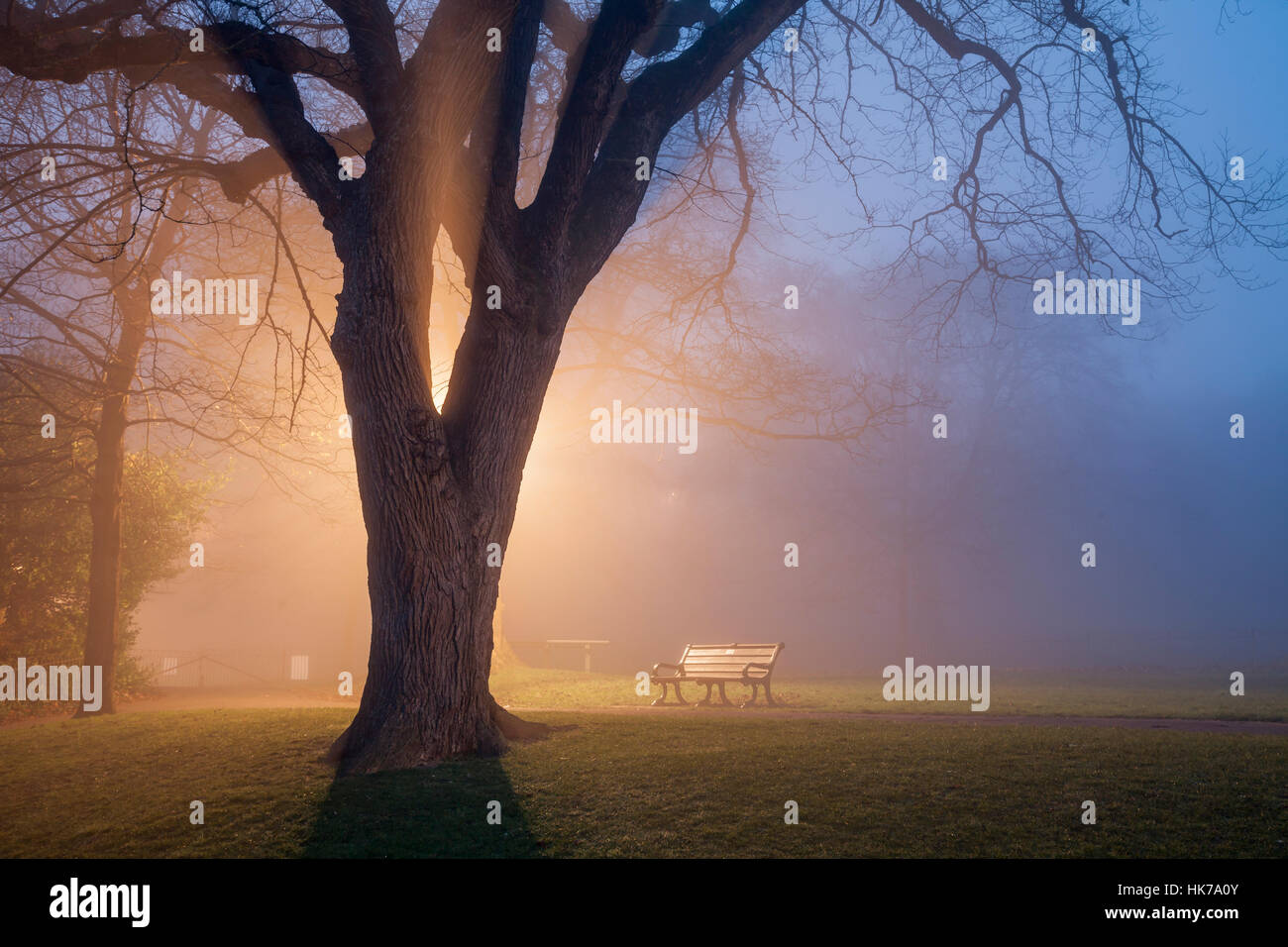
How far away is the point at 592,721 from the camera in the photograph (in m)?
8.77

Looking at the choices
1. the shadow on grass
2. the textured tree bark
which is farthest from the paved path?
the shadow on grass

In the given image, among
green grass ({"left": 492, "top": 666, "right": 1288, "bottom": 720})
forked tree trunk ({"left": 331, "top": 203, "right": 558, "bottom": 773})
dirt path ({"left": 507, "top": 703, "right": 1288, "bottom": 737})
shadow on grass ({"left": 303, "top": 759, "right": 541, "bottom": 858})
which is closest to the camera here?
shadow on grass ({"left": 303, "top": 759, "right": 541, "bottom": 858})

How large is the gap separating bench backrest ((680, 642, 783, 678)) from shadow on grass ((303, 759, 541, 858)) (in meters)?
8.36

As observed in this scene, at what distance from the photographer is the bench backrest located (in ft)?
46.0

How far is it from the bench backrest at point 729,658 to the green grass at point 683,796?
20.1 ft

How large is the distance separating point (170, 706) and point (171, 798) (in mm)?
11301

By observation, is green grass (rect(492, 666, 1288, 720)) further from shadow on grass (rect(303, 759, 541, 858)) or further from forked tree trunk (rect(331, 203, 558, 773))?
shadow on grass (rect(303, 759, 541, 858))

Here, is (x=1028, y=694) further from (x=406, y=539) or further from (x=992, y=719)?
(x=406, y=539)

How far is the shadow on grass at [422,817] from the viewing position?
15.4ft

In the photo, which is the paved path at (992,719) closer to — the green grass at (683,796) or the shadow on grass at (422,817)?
the green grass at (683,796)

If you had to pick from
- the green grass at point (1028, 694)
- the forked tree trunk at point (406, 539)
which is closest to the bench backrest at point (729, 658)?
the green grass at point (1028, 694)

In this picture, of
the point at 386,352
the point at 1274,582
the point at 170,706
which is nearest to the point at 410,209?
the point at 386,352
